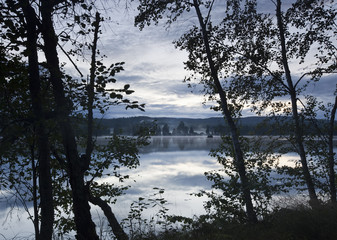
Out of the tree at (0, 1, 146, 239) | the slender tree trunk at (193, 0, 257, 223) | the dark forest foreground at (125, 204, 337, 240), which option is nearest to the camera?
the tree at (0, 1, 146, 239)

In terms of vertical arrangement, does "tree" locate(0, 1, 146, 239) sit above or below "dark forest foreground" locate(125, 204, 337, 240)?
above

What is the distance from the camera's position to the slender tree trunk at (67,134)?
19.7 ft

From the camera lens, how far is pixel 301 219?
797 centimetres

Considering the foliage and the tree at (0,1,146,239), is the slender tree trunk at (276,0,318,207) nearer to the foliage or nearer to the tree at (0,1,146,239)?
the foliage

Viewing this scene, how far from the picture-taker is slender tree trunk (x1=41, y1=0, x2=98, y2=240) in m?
5.99

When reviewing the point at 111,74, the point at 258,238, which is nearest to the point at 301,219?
the point at 258,238

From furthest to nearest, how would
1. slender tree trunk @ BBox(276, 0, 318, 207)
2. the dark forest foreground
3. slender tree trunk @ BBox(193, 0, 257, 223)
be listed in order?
slender tree trunk @ BBox(276, 0, 318, 207)
slender tree trunk @ BBox(193, 0, 257, 223)
the dark forest foreground

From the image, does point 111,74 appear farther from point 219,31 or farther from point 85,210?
point 219,31

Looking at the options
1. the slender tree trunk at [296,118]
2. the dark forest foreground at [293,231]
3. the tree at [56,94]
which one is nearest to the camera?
the tree at [56,94]

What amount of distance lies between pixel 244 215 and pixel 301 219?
310cm

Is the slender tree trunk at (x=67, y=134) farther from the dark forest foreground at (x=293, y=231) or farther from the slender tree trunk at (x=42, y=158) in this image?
the dark forest foreground at (x=293, y=231)

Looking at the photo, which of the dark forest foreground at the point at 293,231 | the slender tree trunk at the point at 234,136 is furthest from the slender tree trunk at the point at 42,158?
the slender tree trunk at the point at 234,136

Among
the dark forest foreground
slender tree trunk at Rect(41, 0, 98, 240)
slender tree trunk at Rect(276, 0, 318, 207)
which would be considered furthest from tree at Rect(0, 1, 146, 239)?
slender tree trunk at Rect(276, 0, 318, 207)

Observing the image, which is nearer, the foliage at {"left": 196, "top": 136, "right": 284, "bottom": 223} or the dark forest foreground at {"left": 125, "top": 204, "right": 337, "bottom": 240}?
the dark forest foreground at {"left": 125, "top": 204, "right": 337, "bottom": 240}
